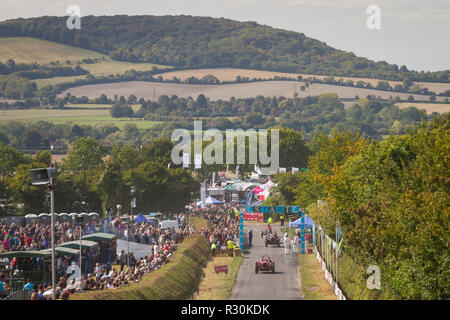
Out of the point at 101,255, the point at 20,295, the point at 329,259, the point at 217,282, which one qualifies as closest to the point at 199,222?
the point at 101,255

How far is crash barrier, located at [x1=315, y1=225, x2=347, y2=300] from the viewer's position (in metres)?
32.2

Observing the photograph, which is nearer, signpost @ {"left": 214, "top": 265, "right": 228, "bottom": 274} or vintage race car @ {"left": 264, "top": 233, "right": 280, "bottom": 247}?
signpost @ {"left": 214, "top": 265, "right": 228, "bottom": 274}

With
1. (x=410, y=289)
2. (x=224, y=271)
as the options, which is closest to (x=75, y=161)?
(x=224, y=271)

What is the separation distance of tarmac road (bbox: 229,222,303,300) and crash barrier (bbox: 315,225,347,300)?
1.50 metres

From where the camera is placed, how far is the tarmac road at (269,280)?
31916mm

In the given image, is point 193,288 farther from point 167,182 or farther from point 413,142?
point 167,182

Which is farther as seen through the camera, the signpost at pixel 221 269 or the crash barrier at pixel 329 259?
the signpost at pixel 221 269

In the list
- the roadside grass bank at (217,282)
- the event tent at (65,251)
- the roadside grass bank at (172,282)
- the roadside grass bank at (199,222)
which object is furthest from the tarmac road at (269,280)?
the roadside grass bank at (199,222)

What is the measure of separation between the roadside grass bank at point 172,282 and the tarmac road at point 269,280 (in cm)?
215

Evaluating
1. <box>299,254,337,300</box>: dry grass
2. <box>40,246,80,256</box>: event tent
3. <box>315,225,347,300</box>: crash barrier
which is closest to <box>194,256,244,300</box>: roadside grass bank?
<box>299,254,337,300</box>: dry grass

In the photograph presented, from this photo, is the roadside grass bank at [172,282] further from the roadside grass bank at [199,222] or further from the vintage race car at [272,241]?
the roadside grass bank at [199,222]

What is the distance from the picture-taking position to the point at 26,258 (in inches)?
1220

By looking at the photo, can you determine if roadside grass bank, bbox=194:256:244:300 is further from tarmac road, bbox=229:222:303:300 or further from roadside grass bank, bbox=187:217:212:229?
roadside grass bank, bbox=187:217:212:229

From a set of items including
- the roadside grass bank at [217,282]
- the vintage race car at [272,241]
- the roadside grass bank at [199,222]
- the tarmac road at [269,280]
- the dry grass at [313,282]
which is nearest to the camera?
the dry grass at [313,282]
